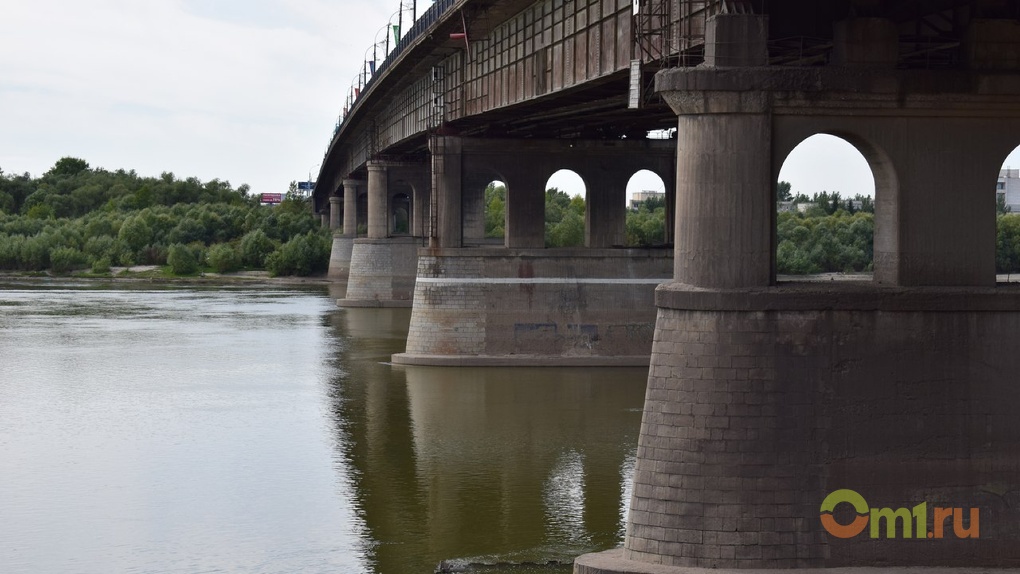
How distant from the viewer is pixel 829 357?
727 inches

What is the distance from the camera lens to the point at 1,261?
118 meters

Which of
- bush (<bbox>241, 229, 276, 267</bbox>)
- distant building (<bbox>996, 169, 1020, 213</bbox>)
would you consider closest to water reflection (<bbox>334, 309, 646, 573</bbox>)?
bush (<bbox>241, 229, 276, 267</bbox>)

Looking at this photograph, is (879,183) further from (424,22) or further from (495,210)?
(495,210)

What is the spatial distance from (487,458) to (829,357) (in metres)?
12.4

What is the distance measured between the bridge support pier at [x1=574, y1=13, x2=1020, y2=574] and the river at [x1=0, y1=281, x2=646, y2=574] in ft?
11.6

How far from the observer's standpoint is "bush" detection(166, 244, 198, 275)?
11631 centimetres

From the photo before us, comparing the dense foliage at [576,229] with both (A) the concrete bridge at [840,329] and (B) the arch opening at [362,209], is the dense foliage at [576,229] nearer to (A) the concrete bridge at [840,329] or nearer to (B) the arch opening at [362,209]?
(B) the arch opening at [362,209]

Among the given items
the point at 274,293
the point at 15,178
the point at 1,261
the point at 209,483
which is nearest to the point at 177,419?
the point at 209,483

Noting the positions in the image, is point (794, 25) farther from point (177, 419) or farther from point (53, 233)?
point (53, 233)

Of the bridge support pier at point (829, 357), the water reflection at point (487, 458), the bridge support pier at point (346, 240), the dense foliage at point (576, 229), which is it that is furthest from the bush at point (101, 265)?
the bridge support pier at point (829, 357)

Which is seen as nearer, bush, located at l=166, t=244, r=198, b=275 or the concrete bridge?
the concrete bridge

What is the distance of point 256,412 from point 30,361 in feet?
48.7

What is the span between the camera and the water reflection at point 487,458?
74.2 ft

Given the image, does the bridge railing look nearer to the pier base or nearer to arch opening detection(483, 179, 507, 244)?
the pier base
